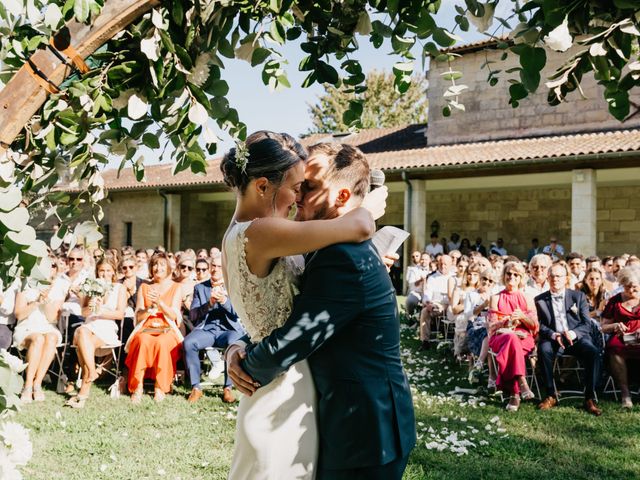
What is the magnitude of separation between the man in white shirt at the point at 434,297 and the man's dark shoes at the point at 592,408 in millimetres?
3548

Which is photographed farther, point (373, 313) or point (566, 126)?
point (566, 126)

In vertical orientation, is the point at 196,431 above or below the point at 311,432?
below

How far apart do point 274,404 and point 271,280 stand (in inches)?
16.2

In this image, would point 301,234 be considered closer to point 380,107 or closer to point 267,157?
point 267,157

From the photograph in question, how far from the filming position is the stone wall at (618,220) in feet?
63.6

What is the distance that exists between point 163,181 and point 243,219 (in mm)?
22463

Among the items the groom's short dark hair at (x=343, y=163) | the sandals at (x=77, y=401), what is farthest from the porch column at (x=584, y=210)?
the groom's short dark hair at (x=343, y=163)

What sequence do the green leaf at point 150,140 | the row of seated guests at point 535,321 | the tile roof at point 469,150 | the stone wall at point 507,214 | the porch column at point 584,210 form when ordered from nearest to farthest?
the green leaf at point 150,140 → the row of seated guests at point 535,321 → the tile roof at point 469,150 → the porch column at point 584,210 → the stone wall at point 507,214

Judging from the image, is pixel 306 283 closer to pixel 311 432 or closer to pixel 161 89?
pixel 311 432

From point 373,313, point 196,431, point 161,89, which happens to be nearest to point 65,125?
point 161,89

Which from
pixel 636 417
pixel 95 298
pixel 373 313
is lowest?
pixel 636 417

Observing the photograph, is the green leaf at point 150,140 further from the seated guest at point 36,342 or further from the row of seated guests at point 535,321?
the row of seated guests at point 535,321

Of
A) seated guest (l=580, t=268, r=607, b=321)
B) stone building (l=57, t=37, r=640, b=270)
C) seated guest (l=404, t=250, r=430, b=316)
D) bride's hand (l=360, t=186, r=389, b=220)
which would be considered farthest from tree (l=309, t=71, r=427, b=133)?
bride's hand (l=360, t=186, r=389, b=220)

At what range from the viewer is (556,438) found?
5496 mm
